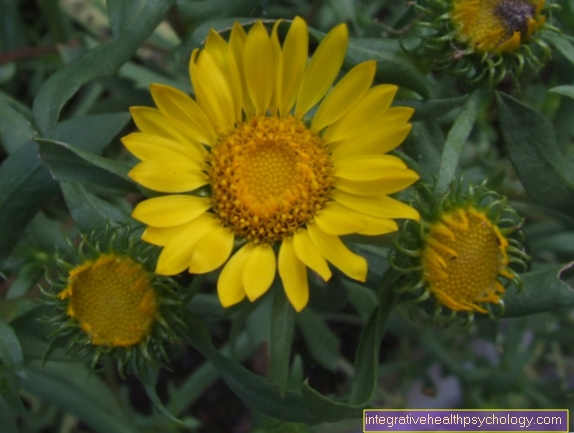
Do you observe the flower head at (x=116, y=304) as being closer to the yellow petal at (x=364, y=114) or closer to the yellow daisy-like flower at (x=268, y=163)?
the yellow daisy-like flower at (x=268, y=163)

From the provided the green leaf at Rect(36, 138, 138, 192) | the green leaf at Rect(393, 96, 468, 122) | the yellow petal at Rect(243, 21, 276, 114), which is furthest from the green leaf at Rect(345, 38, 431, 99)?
the green leaf at Rect(36, 138, 138, 192)

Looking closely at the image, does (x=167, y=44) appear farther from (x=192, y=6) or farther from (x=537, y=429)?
(x=537, y=429)

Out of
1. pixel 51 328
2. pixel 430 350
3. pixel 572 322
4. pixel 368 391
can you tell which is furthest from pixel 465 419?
pixel 51 328

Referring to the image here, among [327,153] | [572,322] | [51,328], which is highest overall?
[327,153]

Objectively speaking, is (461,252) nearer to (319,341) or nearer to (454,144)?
(454,144)

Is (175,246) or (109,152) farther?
(109,152)

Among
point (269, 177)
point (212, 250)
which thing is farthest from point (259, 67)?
point (212, 250)
